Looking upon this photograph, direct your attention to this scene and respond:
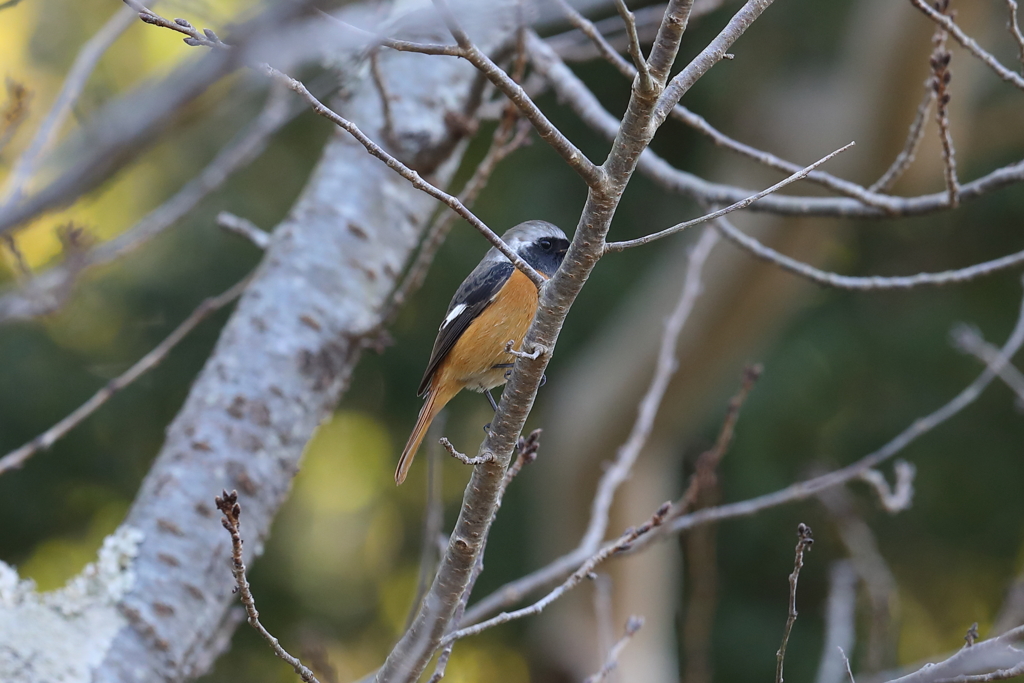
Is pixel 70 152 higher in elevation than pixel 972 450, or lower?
lower

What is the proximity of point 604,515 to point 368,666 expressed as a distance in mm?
4403

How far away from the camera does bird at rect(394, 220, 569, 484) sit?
3412 millimetres

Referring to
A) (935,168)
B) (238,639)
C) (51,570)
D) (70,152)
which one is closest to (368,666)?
(238,639)

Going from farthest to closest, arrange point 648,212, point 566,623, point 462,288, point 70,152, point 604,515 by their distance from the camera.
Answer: point 648,212 < point 566,623 < point 462,288 < point 604,515 < point 70,152

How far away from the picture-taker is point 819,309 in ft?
22.1

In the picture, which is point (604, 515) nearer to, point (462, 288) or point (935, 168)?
point (462, 288)

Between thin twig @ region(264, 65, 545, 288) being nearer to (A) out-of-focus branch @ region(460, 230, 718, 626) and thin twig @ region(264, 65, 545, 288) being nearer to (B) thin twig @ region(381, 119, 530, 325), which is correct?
(B) thin twig @ region(381, 119, 530, 325)

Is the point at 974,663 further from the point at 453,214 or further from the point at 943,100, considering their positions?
the point at 453,214

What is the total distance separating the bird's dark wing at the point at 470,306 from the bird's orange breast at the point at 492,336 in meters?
0.02

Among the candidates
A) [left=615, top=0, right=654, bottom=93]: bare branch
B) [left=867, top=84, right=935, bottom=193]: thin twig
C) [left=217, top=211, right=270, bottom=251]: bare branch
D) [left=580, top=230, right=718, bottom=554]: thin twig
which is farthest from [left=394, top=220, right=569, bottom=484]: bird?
[left=615, top=0, right=654, bottom=93]: bare branch

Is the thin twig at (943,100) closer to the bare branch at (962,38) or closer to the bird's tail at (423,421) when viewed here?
the bare branch at (962,38)

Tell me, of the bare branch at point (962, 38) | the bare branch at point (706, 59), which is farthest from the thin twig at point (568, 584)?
the bare branch at point (962, 38)

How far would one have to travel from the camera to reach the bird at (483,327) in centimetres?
341

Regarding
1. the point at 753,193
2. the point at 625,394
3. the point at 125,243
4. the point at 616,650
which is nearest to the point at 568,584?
the point at 616,650
